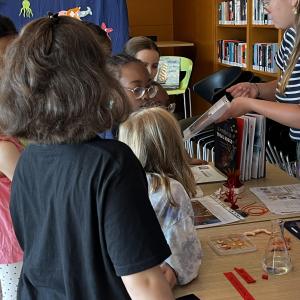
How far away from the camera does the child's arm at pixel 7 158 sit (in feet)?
4.73

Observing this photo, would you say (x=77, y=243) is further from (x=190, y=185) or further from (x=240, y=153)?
(x=240, y=153)

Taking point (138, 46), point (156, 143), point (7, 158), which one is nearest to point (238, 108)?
point (156, 143)

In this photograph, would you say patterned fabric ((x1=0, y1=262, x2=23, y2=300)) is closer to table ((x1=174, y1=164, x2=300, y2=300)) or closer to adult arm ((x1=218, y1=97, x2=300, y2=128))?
table ((x1=174, y1=164, x2=300, y2=300))

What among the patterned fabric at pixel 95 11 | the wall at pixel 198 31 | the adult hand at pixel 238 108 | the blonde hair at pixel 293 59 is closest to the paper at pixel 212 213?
the adult hand at pixel 238 108

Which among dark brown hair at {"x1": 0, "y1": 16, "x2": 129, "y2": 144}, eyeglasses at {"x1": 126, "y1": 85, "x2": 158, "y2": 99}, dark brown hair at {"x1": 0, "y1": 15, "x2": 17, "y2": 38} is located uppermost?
dark brown hair at {"x1": 0, "y1": 15, "x2": 17, "y2": 38}

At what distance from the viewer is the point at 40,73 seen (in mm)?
876

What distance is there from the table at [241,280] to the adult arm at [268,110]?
26.8 inches

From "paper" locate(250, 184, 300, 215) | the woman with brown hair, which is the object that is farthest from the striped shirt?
"paper" locate(250, 184, 300, 215)

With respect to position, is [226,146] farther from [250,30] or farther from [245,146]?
[250,30]

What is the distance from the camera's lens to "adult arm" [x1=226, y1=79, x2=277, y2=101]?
2.45m

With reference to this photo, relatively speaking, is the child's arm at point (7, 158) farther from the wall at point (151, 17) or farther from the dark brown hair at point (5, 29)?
the wall at point (151, 17)

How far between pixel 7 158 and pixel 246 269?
0.75 meters

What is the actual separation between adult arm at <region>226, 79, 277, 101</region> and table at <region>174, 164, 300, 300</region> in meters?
0.89

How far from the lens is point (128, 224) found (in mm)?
884
